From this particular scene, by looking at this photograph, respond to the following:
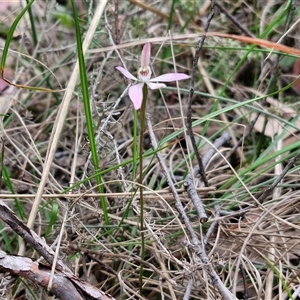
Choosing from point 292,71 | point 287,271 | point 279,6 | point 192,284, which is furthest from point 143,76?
point 279,6

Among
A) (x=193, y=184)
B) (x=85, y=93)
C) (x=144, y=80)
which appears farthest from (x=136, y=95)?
(x=193, y=184)

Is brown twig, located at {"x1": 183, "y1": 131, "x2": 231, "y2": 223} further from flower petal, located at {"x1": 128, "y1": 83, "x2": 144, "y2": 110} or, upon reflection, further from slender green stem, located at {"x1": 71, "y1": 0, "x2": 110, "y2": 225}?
flower petal, located at {"x1": 128, "y1": 83, "x2": 144, "y2": 110}

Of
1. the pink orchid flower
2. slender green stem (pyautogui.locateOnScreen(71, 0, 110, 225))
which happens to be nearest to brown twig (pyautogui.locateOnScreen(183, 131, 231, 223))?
slender green stem (pyautogui.locateOnScreen(71, 0, 110, 225))

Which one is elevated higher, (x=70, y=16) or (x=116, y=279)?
(x=70, y=16)

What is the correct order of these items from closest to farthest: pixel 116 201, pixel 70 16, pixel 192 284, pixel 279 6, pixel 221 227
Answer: pixel 192 284 < pixel 221 227 < pixel 116 201 < pixel 279 6 < pixel 70 16

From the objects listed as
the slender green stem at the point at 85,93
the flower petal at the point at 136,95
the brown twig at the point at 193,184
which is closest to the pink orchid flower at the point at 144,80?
the flower petal at the point at 136,95

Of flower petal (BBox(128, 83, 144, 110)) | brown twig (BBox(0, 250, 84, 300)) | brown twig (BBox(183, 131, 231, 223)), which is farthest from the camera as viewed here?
brown twig (BBox(183, 131, 231, 223))

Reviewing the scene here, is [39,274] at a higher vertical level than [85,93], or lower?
lower

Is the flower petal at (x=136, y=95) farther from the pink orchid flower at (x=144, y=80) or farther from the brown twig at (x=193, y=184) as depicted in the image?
the brown twig at (x=193, y=184)

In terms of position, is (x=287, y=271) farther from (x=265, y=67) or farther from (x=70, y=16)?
(x=70, y=16)

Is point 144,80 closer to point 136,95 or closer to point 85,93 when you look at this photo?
point 136,95

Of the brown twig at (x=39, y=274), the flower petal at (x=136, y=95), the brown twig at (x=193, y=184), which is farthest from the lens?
the brown twig at (x=193, y=184)
